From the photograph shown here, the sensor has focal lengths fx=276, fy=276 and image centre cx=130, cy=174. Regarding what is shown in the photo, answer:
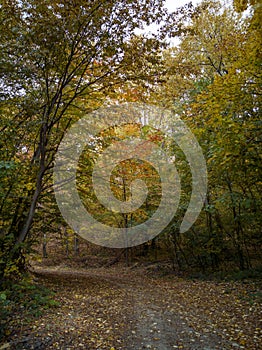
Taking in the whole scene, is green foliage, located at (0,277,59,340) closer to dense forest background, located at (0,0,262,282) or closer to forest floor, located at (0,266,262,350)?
forest floor, located at (0,266,262,350)

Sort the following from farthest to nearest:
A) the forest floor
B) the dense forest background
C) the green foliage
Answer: the green foliage → the dense forest background → the forest floor

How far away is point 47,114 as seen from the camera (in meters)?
5.38

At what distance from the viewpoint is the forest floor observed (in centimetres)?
381

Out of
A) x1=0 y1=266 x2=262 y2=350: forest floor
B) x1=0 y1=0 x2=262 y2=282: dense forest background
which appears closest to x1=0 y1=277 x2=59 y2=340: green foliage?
x1=0 y1=266 x2=262 y2=350: forest floor

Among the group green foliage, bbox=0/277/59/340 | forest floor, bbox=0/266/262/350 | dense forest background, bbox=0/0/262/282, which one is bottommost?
forest floor, bbox=0/266/262/350

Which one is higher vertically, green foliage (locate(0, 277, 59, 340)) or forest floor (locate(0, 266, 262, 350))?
green foliage (locate(0, 277, 59, 340))

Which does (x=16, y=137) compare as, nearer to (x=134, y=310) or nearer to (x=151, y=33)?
(x=151, y=33)

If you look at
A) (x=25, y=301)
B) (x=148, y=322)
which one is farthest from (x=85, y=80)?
(x=148, y=322)

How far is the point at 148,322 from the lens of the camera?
477cm

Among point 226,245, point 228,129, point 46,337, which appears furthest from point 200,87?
point 46,337

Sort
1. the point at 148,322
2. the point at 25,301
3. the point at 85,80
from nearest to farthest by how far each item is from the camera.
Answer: the point at 148,322, the point at 25,301, the point at 85,80

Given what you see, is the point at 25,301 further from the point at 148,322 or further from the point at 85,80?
the point at 85,80

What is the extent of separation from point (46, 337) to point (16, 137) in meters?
3.30

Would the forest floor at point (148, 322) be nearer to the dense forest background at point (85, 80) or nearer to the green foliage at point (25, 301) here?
the green foliage at point (25, 301)
